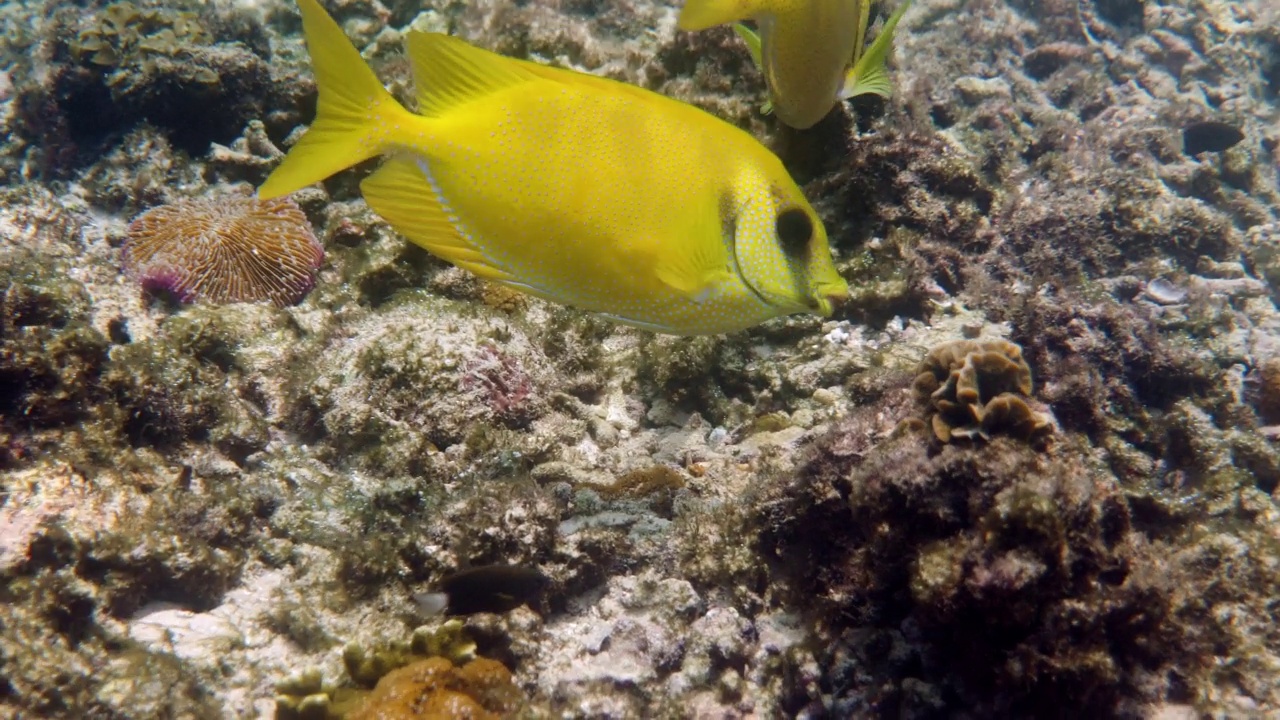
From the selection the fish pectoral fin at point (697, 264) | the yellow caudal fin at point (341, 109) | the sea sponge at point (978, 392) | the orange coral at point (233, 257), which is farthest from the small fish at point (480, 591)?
the orange coral at point (233, 257)

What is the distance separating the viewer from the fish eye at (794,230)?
2148mm

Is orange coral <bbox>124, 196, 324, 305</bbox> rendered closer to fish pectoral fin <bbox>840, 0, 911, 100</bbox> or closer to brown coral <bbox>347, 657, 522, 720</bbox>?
brown coral <bbox>347, 657, 522, 720</bbox>

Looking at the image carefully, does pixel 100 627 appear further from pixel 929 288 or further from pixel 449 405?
pixel 929 288

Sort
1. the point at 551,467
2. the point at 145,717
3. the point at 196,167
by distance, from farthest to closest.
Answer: the point at 196,167 < the point at 551,467 < the point at 145,717

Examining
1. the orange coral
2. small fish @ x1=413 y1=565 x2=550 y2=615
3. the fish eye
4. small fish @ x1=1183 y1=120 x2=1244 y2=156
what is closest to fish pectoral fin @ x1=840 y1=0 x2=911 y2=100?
the fish eye

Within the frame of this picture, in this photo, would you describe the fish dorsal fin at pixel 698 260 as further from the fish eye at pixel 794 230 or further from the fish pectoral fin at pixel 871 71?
the fish pectoral fin at pixel 871 71

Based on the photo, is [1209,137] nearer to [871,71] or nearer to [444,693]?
[871,71]

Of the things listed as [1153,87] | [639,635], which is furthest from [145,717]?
[1153,87]

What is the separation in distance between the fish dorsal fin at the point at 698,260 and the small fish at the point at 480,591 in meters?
1.74

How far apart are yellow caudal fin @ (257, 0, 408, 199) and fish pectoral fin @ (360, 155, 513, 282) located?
130mm

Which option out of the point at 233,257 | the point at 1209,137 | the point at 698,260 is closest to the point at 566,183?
the point at 698,260

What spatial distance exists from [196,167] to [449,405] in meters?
4.45

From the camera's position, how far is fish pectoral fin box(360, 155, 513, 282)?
6.89 ft

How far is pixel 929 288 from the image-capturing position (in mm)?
4531
